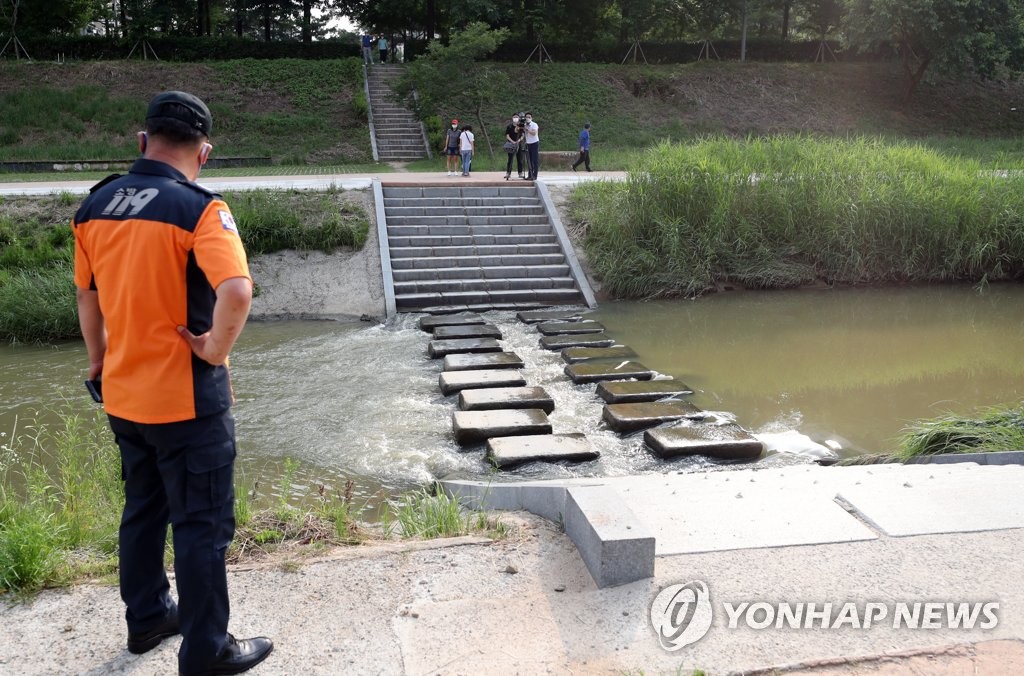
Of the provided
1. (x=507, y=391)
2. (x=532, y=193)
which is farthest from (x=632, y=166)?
(x=507, y=391)

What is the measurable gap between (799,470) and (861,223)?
960 centimetres

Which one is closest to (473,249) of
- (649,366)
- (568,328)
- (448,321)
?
(448,321)

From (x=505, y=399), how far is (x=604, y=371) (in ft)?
5.15

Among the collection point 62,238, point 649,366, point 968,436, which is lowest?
point 649,366

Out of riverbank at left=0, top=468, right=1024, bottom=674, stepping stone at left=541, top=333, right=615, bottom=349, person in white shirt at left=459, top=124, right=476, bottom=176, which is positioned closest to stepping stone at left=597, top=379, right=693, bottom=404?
stepping stone at left=541, top=333, right=615, bottom=349

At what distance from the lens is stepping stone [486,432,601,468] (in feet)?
21.7

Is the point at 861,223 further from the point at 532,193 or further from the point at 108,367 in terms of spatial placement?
the point at 108,367

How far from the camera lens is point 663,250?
13.7 m

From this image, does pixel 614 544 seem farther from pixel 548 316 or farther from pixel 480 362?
pixel 548 316

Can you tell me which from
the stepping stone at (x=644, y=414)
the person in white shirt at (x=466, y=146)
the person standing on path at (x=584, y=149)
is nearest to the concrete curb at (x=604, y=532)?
the stepping stone at (x=644, y=414)

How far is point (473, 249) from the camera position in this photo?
1423 cm

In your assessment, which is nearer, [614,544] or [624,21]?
[614,544]

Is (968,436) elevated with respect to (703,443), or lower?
elevated

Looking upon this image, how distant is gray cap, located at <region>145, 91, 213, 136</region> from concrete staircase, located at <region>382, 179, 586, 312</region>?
997cm
